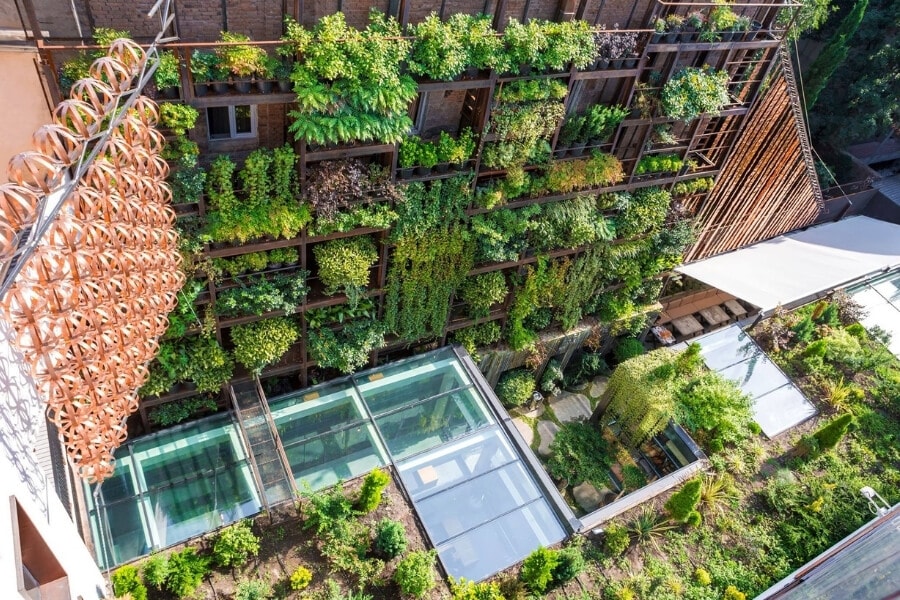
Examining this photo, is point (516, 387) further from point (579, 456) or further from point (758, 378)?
point (758, 378)

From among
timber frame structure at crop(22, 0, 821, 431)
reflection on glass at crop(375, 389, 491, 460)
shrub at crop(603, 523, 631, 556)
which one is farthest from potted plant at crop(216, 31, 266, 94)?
shrub at crop(603, 523, 631, 556)

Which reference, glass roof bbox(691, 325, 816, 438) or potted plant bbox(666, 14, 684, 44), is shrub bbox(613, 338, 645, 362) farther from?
potted plant bbox(666, 14, 684, 44)

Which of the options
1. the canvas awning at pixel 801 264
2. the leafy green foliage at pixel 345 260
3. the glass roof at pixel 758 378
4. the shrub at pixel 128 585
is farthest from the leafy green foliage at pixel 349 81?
the canvas awning at pixel 801 264

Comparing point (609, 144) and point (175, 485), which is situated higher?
point (609, 144)

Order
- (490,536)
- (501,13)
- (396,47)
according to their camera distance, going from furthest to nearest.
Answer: (490,536), (501,13), (396,47)

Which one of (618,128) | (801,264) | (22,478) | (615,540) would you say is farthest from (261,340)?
(801,264)

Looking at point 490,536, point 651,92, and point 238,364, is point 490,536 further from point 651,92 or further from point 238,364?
point 651,92

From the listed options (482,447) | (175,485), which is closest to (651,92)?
(482,447)

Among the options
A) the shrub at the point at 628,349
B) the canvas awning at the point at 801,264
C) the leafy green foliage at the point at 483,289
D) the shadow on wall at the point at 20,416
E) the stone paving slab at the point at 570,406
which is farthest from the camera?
the shrub at the point at 628,349

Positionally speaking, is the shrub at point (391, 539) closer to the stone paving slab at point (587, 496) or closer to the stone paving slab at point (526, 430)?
the stone paving slab at point (587, 496)
